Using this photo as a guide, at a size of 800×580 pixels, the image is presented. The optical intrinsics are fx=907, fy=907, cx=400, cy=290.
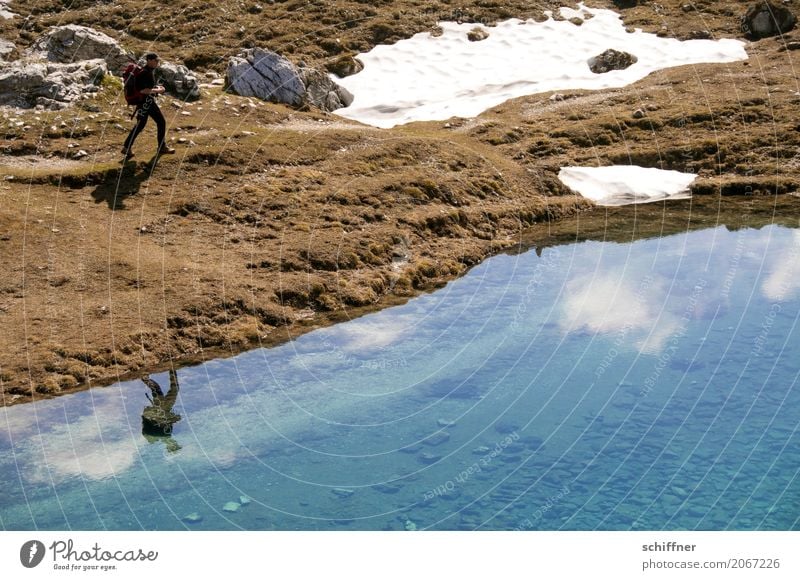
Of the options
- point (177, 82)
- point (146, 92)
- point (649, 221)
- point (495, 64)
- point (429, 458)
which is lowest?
point (495, 64)

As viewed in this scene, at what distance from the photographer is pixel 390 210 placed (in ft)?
122

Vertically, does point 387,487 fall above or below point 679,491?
below

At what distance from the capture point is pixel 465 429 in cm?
2248

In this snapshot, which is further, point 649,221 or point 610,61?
point 610,61

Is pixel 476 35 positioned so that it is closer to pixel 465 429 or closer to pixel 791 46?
pixel 791 46

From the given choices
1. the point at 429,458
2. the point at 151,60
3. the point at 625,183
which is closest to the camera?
the point at 429,458

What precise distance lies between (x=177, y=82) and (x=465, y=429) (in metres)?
29.1

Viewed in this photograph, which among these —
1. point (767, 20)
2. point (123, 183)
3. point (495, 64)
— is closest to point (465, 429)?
point (123, 183)

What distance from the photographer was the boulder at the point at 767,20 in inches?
2709

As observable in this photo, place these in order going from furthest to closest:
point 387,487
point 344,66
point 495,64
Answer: point 495,64 < point 344,66 < point 387,487

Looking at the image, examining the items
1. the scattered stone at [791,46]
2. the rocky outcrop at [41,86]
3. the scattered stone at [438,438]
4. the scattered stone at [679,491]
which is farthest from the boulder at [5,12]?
the scattered stone at [679,491]

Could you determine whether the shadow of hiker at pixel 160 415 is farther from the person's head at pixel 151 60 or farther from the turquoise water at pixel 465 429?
the person's head at pixel 151 60

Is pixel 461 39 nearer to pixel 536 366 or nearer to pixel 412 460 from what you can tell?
pixel 536 366

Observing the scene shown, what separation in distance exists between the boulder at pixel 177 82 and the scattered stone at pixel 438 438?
2808cm
